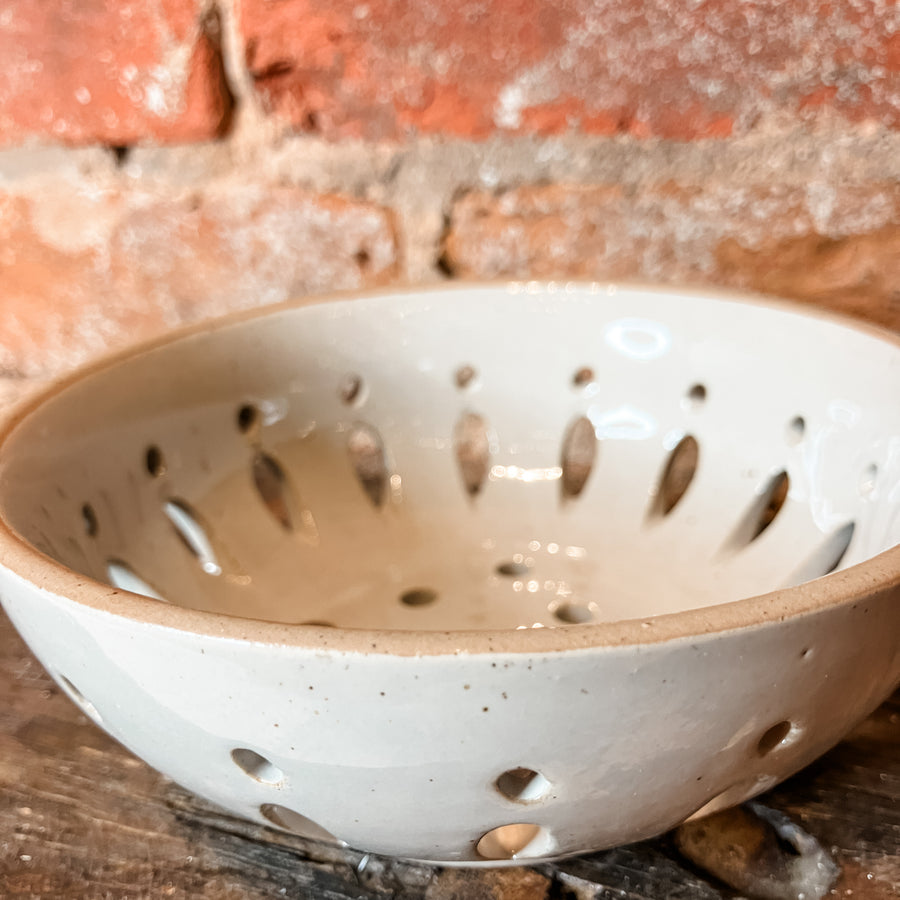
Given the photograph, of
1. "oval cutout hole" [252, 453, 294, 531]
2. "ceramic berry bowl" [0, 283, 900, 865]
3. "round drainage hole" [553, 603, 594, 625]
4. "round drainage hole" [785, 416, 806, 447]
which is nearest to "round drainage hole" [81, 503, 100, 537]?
"ceramic berry bowl" [0, 283, 900, 865]

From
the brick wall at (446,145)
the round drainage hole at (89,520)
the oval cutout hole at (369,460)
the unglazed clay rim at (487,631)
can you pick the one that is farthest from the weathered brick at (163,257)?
the unglazed clay rim at (487,631)

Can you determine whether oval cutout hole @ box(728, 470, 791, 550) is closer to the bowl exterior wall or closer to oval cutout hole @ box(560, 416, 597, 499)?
oval cutout hole @ box(560, 416, 597, 499)

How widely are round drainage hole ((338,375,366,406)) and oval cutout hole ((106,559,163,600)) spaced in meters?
0.14

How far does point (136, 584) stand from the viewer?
15.9 inches

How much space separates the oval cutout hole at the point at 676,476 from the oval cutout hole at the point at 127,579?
0.80 ft

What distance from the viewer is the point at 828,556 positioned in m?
0.40

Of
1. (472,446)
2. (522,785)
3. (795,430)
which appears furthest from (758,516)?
(522,785)

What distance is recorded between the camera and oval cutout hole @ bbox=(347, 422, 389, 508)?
0.50m

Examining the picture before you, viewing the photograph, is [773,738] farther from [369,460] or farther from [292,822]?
[369,460]

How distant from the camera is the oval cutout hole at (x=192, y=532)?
17.4 inches

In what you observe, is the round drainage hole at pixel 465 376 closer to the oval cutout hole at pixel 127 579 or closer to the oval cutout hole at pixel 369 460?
the oval cutout hole at pixel 369 460

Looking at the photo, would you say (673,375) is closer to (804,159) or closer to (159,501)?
(804,159)

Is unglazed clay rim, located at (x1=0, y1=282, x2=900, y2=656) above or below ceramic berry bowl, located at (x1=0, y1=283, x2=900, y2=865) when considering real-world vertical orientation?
above

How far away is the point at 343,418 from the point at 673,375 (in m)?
0.17
